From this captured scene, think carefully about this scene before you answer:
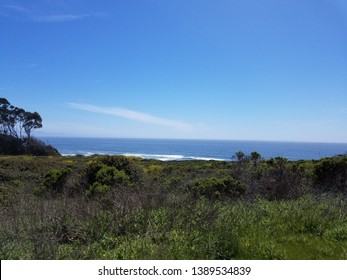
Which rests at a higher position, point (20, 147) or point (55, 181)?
point (20, 147)

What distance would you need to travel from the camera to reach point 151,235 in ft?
17.3

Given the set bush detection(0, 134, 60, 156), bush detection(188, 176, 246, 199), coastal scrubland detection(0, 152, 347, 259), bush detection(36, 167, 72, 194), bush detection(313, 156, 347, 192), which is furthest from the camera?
bush detection(0, 134, 60, 156)

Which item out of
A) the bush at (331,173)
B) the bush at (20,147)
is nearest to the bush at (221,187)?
the bush at (331,173)

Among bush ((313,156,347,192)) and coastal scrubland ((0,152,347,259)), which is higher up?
bush ((313,156,347,192))

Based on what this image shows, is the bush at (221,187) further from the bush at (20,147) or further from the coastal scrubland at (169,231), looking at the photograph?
the bush at (20,147)

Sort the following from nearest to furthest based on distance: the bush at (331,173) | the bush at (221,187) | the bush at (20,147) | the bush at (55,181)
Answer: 1. the bush at (221,187)
2. the bush at (331,173)
3. the bush at (55,181)
4. the bush at (20,147)

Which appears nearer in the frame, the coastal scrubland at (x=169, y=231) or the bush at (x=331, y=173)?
the coastal scrubland at (x=169, y=231)

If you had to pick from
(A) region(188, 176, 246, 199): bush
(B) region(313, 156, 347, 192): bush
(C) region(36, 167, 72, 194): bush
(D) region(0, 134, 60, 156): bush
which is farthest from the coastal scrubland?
(D) region(0, 134, 60, 156): bush

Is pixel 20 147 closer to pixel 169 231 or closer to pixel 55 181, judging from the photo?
pixel 55 181

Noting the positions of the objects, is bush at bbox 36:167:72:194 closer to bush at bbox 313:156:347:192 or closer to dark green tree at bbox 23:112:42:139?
bush at bbox 313:156:347:192

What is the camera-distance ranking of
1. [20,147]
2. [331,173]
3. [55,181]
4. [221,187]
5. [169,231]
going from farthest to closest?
[20,147] < [55,181] < [331,173] < [221,187] < [169,231]

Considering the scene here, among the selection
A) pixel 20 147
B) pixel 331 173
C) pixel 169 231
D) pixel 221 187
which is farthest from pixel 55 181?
pixel 20 147

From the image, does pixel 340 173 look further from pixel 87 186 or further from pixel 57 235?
pixel 57 235

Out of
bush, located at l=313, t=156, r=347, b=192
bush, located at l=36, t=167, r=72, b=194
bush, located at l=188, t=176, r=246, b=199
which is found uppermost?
bush, located at l=313, t=156, r=347, b=192
